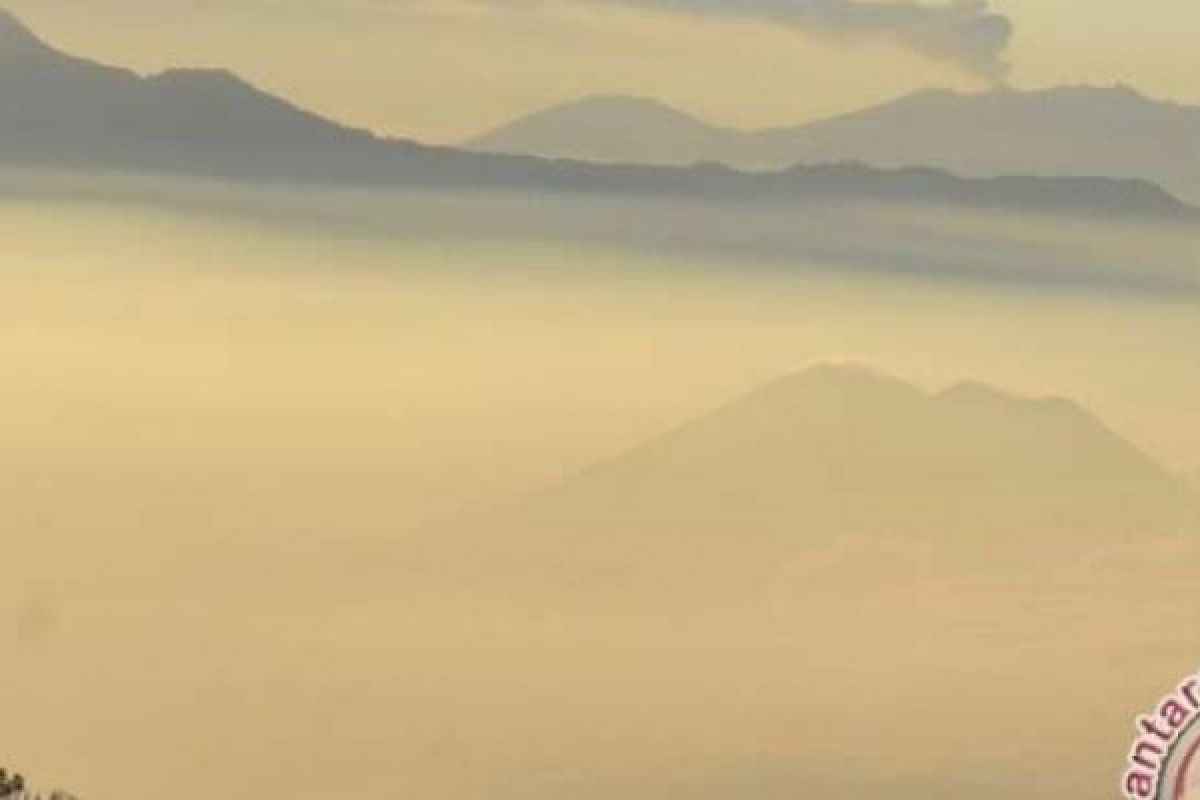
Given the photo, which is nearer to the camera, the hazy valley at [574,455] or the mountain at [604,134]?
the hazy valley at [574,455]

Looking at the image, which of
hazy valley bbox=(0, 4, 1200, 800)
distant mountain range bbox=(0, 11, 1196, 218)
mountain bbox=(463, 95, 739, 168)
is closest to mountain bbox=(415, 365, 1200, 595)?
hazy valley bbox=(0, 4, 1200, 800)

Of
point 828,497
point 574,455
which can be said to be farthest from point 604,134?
point 828,497

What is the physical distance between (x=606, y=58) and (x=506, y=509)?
0.73 metres

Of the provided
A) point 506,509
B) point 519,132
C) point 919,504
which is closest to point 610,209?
point 519,132

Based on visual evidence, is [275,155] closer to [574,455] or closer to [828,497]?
[574,455]

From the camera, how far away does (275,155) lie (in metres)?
2.80

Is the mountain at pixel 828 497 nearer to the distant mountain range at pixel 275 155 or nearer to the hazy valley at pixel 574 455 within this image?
the hazy valley at pixel 574 455

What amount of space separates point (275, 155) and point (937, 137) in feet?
3.46

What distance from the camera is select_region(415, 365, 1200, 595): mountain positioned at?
2.76 m

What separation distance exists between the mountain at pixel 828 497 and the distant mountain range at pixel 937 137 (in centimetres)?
37

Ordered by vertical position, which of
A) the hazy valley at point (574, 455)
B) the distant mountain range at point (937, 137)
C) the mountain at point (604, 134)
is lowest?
the hazy valley at point (574, 455)

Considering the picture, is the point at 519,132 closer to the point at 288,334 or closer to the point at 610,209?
the point at 610,209

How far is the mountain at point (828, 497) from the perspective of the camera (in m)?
2.76

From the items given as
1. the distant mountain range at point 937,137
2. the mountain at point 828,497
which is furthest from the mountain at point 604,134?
the mountain at point 828,497
